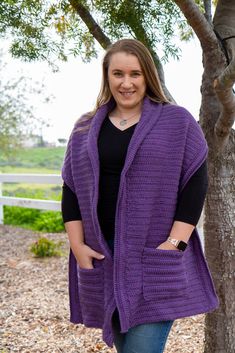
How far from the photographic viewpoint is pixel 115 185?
2.36m

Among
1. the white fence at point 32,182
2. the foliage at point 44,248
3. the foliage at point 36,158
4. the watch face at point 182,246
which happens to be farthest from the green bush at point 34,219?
the watch face at point 182,246

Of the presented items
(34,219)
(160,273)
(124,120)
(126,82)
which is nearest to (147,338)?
(160,273)

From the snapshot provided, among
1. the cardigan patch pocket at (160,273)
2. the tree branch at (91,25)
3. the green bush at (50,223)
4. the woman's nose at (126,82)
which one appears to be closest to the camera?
the cardigan patch pocket at (160,273)

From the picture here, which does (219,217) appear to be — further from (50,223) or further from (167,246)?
(50,223)

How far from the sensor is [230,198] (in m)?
3.09

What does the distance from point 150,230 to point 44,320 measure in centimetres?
230

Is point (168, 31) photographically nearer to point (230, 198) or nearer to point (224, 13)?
point (224, 13)

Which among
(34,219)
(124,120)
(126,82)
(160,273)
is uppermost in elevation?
(126,82)

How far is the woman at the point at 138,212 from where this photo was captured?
227cm

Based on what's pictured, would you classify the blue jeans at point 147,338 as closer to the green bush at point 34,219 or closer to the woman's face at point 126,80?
the woman's face at point 126,80

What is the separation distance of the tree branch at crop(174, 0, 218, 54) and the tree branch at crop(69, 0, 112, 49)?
68cm

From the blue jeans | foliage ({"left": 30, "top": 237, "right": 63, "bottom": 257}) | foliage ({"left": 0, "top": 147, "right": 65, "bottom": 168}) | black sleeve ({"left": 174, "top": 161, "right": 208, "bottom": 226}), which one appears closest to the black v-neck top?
black sleeve ({"left": 174, "top": 161, "right": 208, "bottom": 226})

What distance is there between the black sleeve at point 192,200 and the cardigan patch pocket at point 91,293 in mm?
430

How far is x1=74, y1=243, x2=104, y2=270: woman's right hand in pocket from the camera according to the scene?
2413 mm
